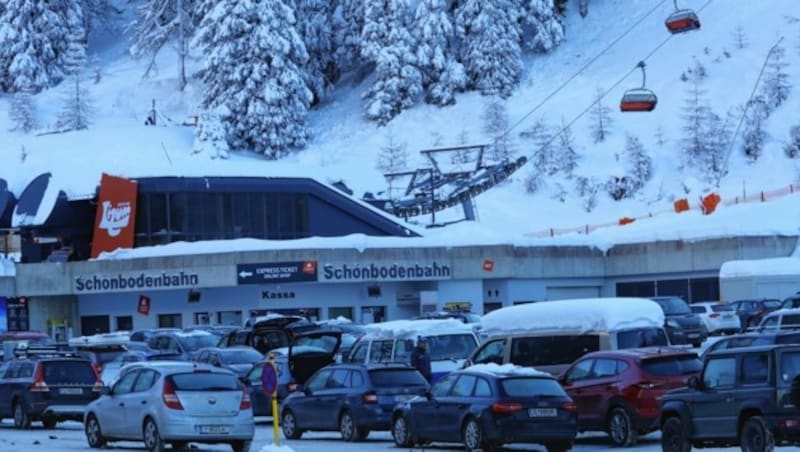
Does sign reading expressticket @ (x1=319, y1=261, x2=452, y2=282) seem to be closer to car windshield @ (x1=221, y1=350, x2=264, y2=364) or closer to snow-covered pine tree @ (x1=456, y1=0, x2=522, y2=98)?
car windshield @ (x1=221, y1=350, x2=264, y2=364)

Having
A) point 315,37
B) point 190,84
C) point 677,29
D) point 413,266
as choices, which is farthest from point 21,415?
point 190,84

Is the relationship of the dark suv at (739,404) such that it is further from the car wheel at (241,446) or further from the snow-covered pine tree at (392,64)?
the snow-covered pine tree at (392,64)

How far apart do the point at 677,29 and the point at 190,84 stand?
70689 millimetres

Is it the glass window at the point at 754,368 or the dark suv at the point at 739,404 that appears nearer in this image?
the dark suv at the point at 739,404

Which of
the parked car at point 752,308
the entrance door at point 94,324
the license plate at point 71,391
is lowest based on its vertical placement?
the license plate at point 71,391

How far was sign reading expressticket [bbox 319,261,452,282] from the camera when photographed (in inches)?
2405

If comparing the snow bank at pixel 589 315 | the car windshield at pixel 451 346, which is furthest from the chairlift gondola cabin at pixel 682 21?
the snow bank at pixel 589 315

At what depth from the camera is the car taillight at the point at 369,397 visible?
97.6ft

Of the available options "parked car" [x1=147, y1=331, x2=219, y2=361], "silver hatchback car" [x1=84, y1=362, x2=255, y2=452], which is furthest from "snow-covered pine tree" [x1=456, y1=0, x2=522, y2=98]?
"silver hatchback car" [x1=84, y1=362, x2=255, y2=452]

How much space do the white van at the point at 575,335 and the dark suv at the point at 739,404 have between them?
24.6 ft

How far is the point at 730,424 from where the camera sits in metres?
22.4

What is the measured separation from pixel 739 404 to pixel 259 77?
Result: 273ft

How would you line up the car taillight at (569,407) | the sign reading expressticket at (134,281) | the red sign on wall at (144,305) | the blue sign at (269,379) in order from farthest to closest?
the red sign on wall at (144,305) < the sign reading expressticket at (134,281) < the car taillight at (569,407) < the blue sign at (269,379)

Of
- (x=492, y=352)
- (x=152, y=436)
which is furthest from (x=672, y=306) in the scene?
(x=152, y=436)
